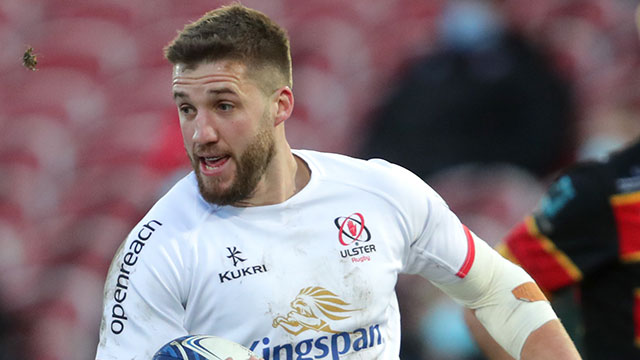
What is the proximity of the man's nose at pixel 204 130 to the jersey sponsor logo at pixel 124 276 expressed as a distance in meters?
0.29

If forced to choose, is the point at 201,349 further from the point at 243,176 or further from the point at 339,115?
the point at 339,115

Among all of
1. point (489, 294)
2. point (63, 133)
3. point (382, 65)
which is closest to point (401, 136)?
point (382, 65)

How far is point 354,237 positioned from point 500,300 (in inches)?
23.2

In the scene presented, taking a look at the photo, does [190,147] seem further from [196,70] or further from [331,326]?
[331,326]

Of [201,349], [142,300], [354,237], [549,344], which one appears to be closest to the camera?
[201,349]

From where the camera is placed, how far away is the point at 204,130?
2664 millimetres

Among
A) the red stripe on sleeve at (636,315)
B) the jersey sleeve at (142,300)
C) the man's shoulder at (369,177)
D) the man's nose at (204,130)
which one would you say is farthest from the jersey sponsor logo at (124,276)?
the red stripe on sleeve at (636,315)

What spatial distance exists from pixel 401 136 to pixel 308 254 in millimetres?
3120

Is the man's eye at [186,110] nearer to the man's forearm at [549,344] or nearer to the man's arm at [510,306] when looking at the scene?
the man's arm at [510,306]

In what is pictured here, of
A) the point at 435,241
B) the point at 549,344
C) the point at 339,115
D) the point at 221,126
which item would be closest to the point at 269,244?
the point at 221,126

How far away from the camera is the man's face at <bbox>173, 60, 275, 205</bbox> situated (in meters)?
2.69

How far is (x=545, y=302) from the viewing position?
122 inches

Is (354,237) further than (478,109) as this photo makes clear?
No

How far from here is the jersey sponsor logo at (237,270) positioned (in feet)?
8.77
